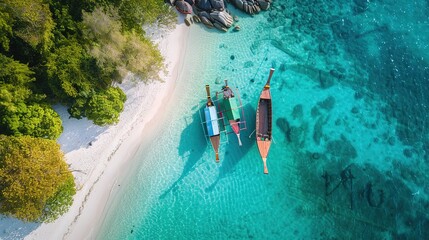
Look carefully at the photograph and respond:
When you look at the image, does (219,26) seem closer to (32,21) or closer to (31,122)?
(32,21)

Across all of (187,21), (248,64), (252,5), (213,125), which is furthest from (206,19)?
(213,125)

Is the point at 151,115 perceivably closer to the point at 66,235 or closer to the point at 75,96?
the point at 75,96

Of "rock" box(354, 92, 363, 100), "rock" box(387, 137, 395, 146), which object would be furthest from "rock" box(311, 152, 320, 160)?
"rock" box(387, 137, 395, 146)

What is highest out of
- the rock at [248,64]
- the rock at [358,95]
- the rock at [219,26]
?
the rock at [219,26]

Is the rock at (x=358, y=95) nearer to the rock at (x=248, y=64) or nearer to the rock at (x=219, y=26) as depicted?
the rock at (x=248, y=64)

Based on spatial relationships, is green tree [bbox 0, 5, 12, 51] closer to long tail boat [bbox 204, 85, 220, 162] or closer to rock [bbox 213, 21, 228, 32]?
long tail boat [bbox 204, 85, 220, 162]

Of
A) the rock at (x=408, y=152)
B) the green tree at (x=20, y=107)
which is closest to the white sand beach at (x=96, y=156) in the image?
the green tree at (x=20, y=107)
